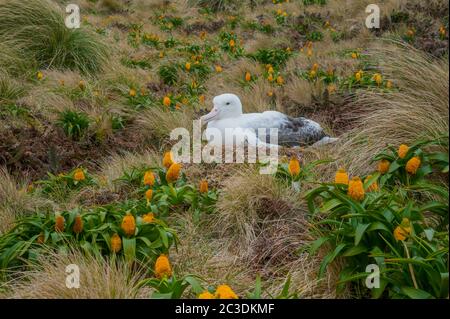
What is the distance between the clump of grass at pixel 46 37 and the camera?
7.64 metres

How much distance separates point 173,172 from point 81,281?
1.35 meters

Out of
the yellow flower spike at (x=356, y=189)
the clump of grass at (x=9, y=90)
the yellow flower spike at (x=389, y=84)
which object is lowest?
the yellow flower spike at (x=356, y=189)

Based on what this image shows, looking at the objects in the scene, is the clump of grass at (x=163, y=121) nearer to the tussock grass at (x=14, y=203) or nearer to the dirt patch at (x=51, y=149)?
the dirt patch at (x=51, y=149)

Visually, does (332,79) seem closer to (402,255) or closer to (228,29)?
(402,255)

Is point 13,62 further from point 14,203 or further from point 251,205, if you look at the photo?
point 251,205

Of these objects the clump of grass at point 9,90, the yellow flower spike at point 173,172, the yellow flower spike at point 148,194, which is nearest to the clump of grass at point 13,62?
the clump of grass at point 9,90

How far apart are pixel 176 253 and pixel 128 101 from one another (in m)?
3.70

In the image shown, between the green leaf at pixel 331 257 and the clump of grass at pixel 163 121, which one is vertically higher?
the clump of grass at pixel 163 121

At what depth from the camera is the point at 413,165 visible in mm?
3195

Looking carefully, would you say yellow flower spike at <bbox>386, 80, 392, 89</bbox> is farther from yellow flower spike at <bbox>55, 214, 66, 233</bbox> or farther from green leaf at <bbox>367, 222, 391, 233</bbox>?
Result: yellow flower spike at <bbox>55, 214, 66, 233</bbox>

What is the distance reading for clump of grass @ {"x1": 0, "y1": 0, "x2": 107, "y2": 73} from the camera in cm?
764

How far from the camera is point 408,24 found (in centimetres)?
899

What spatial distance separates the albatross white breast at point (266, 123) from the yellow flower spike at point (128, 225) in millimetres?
2033
